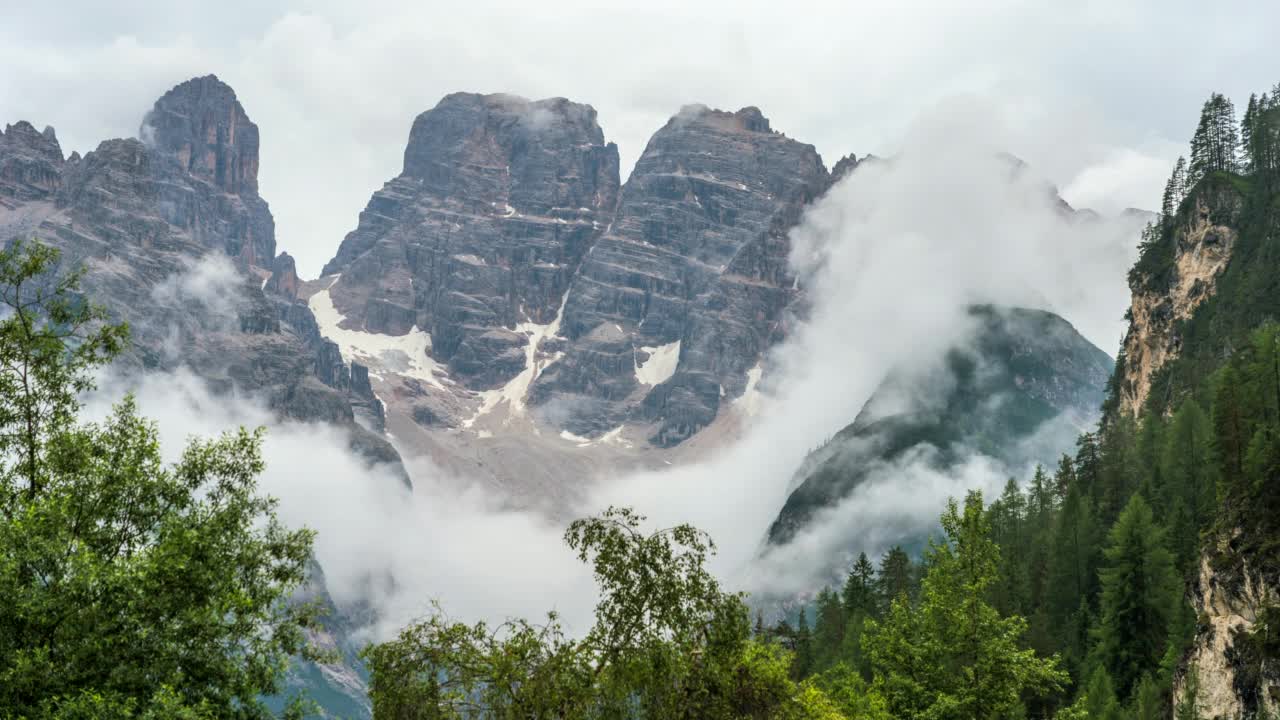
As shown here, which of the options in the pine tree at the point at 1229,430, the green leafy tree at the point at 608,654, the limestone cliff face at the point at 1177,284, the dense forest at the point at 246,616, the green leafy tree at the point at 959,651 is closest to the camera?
the dense forest at the point at 246,616

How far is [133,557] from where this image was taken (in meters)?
27.0

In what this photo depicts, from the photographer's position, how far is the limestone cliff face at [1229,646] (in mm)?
56094

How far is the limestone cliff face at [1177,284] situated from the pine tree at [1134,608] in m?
78.7

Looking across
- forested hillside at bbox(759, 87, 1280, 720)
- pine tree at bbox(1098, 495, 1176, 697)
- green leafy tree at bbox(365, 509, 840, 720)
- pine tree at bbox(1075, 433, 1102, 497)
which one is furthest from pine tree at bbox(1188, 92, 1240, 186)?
green leafy tree at bbox(365, 509, 840, 720)

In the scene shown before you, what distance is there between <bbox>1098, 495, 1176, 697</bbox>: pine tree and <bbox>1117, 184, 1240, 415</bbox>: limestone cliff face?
3097 inches

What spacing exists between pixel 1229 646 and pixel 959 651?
26.6m

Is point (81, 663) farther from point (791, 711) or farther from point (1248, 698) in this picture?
point (1248, 698)

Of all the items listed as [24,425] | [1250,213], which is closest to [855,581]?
[1250,213]

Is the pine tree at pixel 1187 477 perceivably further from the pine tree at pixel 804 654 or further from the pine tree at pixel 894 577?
the pine tree at pixel 894 577

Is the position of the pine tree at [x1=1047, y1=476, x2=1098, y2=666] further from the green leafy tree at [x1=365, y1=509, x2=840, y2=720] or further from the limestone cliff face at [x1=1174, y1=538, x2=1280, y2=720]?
the green leafy tree at [x1=365, y1=509, x2=840, y2=720]

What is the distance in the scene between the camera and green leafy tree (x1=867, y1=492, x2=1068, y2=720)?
41091 mm

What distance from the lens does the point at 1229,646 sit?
60.5 meters

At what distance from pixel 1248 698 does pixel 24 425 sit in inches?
2127

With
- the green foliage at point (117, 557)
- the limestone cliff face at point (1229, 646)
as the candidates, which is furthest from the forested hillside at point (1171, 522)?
the green foliage at point (117, 557)
